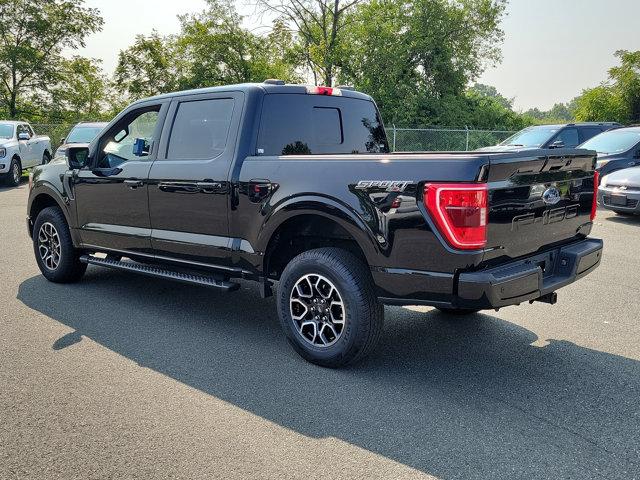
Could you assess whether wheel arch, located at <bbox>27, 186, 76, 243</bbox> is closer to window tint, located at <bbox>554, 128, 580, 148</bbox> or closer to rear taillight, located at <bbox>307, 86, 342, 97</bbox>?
rear taillight, located at <bbox>307, 86, 342, 97</bbox>

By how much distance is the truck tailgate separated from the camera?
11.4 ft

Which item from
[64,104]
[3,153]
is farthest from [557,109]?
[3,153]

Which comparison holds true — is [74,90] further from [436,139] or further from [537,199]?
[537,199]

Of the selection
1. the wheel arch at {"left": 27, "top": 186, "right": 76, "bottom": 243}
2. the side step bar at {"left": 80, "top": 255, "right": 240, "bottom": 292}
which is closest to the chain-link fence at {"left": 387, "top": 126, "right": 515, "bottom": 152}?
the wheel arch at {"left": 27, "top": 186, "right": 76, "bottom": 243}

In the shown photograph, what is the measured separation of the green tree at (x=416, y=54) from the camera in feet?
102

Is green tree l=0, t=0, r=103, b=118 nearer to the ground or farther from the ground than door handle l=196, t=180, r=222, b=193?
farther from the ground

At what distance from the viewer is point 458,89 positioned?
32.8 m

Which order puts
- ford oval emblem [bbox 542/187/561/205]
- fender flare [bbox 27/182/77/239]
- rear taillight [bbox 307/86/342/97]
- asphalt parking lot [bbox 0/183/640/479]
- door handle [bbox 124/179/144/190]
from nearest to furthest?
asphalt parking lot [bbox 0/183/640/479]
ford oval emblem [bbox 542/187/561/205]
rear taillight [bbox 307/86/342/97]
door handle [bbox 124/179/144/190]
fender flare [bbox 27/182/77/239]

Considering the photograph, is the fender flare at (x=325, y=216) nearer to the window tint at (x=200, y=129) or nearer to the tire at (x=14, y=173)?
the window tint at (x=200, y=129)

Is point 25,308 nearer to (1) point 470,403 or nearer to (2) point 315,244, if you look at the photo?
(2) point 315,244

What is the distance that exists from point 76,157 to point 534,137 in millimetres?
11505

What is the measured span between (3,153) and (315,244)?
15.2 m

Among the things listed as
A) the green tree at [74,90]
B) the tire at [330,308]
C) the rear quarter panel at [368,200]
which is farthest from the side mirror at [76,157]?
the green tree at [74,90]

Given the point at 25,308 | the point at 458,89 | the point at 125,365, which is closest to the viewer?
the point at 125,365
